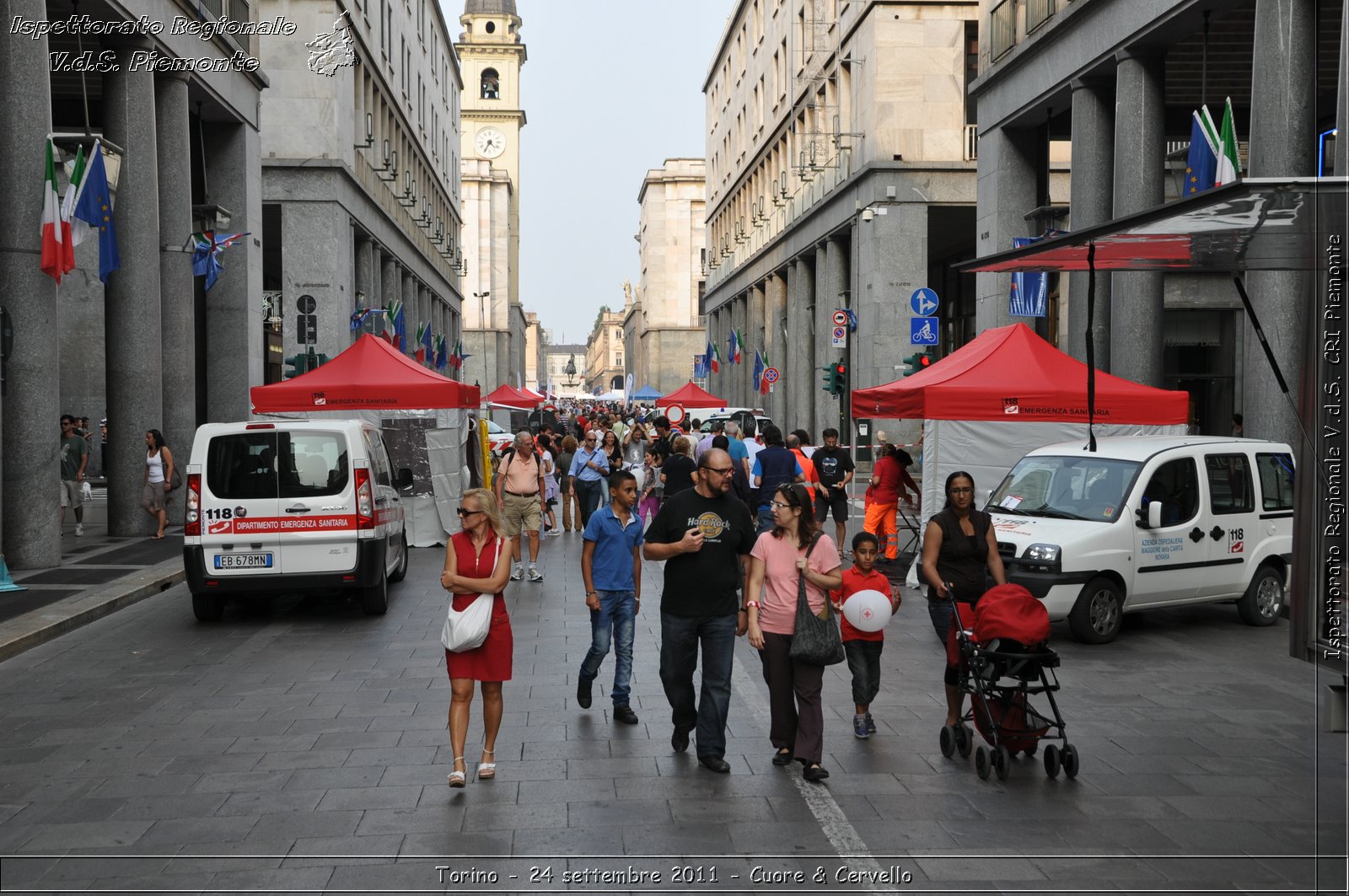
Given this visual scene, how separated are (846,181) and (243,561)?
28.9 meters

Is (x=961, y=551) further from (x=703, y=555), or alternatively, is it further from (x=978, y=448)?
(x=978, y=448)

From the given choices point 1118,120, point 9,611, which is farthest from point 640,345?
point 9,611

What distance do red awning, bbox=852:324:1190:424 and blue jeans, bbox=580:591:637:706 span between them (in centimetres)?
751

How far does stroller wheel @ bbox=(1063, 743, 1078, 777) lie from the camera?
7117 mm

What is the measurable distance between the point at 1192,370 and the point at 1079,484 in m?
23.2

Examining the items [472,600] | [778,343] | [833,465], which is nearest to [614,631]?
[472,600]

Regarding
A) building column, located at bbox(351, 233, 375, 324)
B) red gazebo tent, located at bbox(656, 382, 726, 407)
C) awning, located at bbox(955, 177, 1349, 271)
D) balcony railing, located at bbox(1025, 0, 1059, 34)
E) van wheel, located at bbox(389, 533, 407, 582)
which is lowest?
van wheel, located at bbox(389, 533, 407, 582)

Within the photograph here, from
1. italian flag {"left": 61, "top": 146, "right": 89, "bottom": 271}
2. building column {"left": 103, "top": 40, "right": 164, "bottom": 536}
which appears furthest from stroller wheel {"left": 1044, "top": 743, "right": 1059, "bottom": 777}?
building column {"left": 103, "top": 40, "right": 164, "bottom": 536}

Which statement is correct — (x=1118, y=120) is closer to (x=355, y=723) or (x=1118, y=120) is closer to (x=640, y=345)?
(x=355, y=723)

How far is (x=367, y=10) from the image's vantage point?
132ft

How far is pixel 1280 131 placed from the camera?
50.4 feet

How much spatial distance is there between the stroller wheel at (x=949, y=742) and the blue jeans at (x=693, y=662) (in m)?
1.27

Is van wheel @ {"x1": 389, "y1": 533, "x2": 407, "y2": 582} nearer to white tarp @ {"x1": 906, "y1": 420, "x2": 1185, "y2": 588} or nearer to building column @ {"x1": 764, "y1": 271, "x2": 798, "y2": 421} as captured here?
white tarp @ {"x1": 906, "y1": 420, "x2": 1185, "y2": 588}

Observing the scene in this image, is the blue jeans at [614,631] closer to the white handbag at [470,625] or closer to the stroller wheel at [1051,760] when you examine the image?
the white handbag at [470,625]
